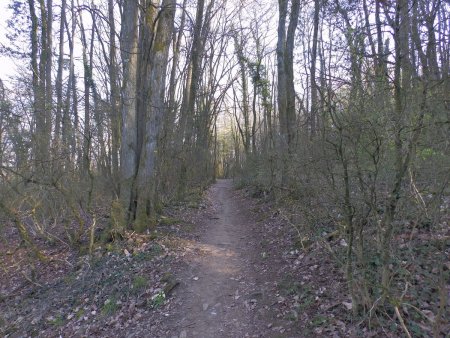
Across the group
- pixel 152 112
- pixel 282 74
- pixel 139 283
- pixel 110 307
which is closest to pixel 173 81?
pixel 282 74

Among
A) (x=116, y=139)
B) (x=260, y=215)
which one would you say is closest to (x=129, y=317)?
(x=260, y=215)

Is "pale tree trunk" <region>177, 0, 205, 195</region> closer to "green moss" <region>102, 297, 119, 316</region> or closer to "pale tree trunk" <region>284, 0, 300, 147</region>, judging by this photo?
"pale tree trunk" <region>284, 0, 300, 147</region>

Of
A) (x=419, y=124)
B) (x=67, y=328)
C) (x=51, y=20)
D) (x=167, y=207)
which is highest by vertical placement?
(x=51, y=20)

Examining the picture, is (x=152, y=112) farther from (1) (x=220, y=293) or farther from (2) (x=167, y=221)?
(1) (x=220, y=293)

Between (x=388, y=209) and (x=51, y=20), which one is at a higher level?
(x=51, y=20)

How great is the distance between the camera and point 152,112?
29.1 ft

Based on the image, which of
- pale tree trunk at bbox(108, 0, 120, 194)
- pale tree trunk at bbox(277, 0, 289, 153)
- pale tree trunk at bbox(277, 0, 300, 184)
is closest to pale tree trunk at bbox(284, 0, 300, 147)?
pale tree trunk at bbox(277, 0, 300, 184)

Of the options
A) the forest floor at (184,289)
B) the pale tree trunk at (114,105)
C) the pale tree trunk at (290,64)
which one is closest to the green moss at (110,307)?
the forest floor at (184,289)

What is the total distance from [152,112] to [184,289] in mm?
4755

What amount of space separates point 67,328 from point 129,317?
1116 mm

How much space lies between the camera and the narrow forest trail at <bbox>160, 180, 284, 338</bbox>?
4738 mm

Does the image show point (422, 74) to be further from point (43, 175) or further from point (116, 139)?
point (116, 139)

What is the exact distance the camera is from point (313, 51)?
14875 millimetres

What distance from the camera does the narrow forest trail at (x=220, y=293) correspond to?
4.74 metres
